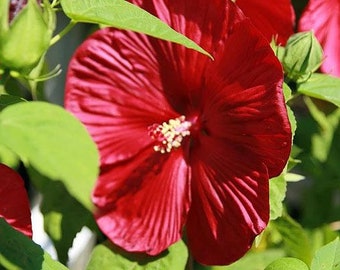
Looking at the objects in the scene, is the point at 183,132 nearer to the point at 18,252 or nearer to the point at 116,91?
the point at 116,91

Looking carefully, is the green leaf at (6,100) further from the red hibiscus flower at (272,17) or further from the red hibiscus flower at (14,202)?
the red hibiscus flower at (272,17)

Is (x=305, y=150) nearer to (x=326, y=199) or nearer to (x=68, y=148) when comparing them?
(x=326, y=199)

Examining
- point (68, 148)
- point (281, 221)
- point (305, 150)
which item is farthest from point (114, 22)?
point (305, 150)

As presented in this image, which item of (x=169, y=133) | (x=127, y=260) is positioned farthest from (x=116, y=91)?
(x=127, y=260)

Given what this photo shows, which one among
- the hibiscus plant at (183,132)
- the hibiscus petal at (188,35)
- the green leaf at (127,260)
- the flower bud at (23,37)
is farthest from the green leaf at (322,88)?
the flower bud at (23,37)

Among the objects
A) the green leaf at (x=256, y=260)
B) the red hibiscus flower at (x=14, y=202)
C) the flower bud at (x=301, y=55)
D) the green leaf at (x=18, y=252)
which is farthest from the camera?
the green leaf at (x=256, y=260)

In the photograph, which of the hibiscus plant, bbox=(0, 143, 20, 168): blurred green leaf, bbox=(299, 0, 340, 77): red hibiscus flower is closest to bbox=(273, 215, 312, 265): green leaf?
the hibiscus plant

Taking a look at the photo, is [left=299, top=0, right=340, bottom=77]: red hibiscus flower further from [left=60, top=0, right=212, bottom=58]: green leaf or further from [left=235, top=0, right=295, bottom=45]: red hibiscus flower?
[left=60, top=0, right=212, bottom=58]: green leaf

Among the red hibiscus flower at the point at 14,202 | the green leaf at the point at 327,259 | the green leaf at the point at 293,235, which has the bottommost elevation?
the green leaf at the point at 293,235
